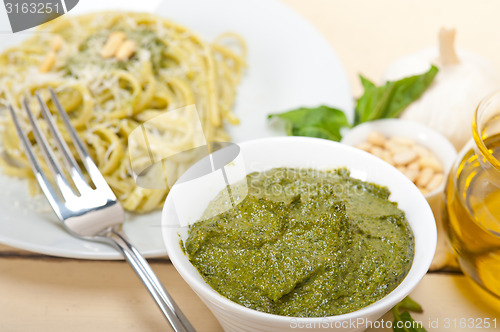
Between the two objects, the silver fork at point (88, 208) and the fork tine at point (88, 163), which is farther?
the fork tine at point (88, 163)

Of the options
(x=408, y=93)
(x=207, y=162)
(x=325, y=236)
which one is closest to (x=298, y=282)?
(x=325, y=236)

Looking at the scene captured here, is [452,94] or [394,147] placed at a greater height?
[452,94]

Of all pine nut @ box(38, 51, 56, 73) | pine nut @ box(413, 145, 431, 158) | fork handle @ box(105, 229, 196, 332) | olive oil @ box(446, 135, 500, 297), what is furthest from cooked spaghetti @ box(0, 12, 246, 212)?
olive oil @ box(446, 135, 500, 297)

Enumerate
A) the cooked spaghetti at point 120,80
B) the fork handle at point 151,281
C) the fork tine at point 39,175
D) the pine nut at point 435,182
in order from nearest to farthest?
the fork handle at point 151,281 < the fork tine at point 39,175 < the pine nut at point 435,182 < the cooked spaghetti at point 120,80

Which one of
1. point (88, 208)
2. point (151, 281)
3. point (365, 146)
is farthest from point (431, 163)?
point (88, 208)

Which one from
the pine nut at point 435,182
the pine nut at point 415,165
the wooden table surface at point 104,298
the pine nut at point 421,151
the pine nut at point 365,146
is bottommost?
the wooden table surface at point 104,298

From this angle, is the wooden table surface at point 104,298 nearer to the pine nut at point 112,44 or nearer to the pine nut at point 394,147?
the pine nut at point 394,147

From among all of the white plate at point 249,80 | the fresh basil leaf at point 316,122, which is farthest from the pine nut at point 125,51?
the fresh basil leaf at point 316,122

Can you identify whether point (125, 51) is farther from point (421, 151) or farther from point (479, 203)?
point (479, 203)

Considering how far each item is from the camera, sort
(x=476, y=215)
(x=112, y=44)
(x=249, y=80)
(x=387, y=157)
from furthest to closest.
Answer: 1. (x=249, y=80)
2. (x=112, y=44)
3. (x=387, y=157)
4. (x=476, y=215)
